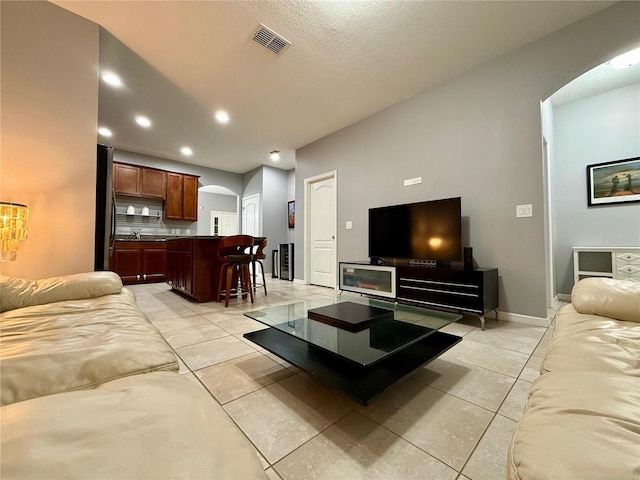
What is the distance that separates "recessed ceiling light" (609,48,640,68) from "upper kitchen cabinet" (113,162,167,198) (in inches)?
285

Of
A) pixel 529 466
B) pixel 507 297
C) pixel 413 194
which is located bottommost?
Answer: pixel 507 297

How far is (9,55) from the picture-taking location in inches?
78.0

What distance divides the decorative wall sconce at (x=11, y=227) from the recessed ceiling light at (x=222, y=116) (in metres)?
2.70

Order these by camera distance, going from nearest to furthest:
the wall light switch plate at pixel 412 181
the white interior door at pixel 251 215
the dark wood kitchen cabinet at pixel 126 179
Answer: the wall light switch plate at pixel 412 181 → the dark wood kitchen cabinet at pixel 126 179 → the white interior door at pixel 251 215

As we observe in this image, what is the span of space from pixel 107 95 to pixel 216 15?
7.63 ft

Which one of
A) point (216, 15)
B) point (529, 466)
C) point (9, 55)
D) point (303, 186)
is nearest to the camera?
point (529, 466)

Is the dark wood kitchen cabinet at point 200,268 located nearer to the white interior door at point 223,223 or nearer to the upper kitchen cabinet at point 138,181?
the upper kitchen cabinet at point 138,181

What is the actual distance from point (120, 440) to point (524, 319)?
3190 millimetres

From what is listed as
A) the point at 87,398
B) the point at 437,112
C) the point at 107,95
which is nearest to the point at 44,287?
the point at 87,398

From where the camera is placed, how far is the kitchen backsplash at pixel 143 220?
5.39 meters

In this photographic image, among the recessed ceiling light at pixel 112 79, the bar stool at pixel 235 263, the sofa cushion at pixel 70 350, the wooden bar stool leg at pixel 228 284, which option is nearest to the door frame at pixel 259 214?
the bar stool at pixel 235 263

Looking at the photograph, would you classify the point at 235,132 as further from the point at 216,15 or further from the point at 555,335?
the point at 555,335

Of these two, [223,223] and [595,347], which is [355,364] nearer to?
[595,347]

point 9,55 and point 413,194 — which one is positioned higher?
point 9,55
